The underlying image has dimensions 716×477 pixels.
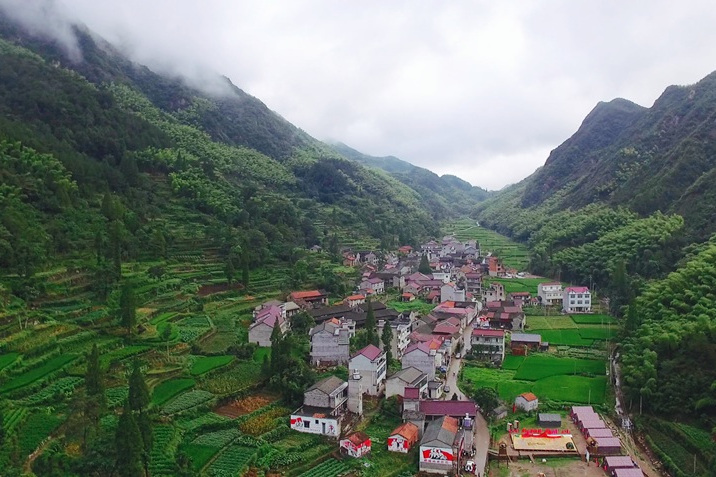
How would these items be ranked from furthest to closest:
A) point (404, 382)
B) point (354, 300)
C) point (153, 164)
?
point (153, 164), point (354, 300), point (404, 382)

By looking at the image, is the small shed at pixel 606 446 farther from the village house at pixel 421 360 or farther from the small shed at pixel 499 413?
the village house at pixel 421 360

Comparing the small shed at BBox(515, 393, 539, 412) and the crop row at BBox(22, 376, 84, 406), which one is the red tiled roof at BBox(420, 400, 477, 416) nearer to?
the small shed at BBox(515, 393, 539, 412)

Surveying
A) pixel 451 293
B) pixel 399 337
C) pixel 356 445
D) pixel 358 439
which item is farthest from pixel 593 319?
pixel 356 445

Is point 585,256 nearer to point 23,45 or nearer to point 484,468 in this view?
point 484,468

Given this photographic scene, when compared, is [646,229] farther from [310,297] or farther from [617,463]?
[617,463]

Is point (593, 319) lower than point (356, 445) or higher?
higher
